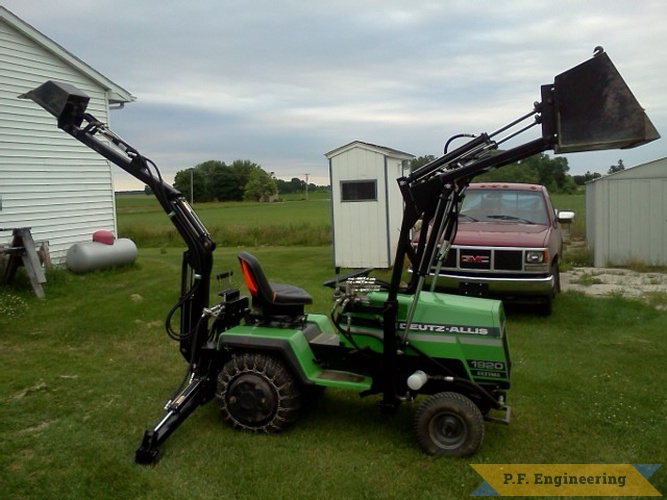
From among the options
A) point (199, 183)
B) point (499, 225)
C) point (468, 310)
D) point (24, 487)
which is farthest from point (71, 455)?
point (199, 183)

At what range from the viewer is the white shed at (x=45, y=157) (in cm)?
1206

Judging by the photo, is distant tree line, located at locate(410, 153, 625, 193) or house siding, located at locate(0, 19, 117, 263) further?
distant tree line, located at locate(410, 153, 625, 193)

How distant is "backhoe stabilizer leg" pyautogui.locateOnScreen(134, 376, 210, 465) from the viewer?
15.3 feet

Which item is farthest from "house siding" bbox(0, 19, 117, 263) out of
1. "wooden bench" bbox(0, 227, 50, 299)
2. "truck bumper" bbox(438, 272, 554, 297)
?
"truck bumper" bbox(438, 272, 554, 297)

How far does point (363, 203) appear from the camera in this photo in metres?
14.5

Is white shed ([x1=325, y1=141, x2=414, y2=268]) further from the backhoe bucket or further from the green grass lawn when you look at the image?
the backhoe bucket

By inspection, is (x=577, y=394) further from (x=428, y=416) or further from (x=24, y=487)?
(x=24, y=487)

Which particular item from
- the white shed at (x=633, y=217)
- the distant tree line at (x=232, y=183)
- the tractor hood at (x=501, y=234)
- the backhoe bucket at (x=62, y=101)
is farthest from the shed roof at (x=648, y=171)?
the distant tree line at (x=232, y=183)

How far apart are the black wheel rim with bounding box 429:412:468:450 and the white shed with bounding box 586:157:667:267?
11188 millimetres

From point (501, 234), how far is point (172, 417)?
20.0ft

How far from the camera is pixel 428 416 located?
478 cm

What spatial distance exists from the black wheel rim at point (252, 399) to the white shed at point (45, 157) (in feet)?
27.8

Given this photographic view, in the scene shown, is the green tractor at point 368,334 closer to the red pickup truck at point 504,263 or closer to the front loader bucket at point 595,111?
the front loader bucket at point 595,111

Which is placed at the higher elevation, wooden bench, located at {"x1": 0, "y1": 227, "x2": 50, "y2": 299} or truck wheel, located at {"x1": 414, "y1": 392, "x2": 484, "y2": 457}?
wooden bench, located at {"x1": 0, "y1": 227, "x2": 50, "y2": 299}
